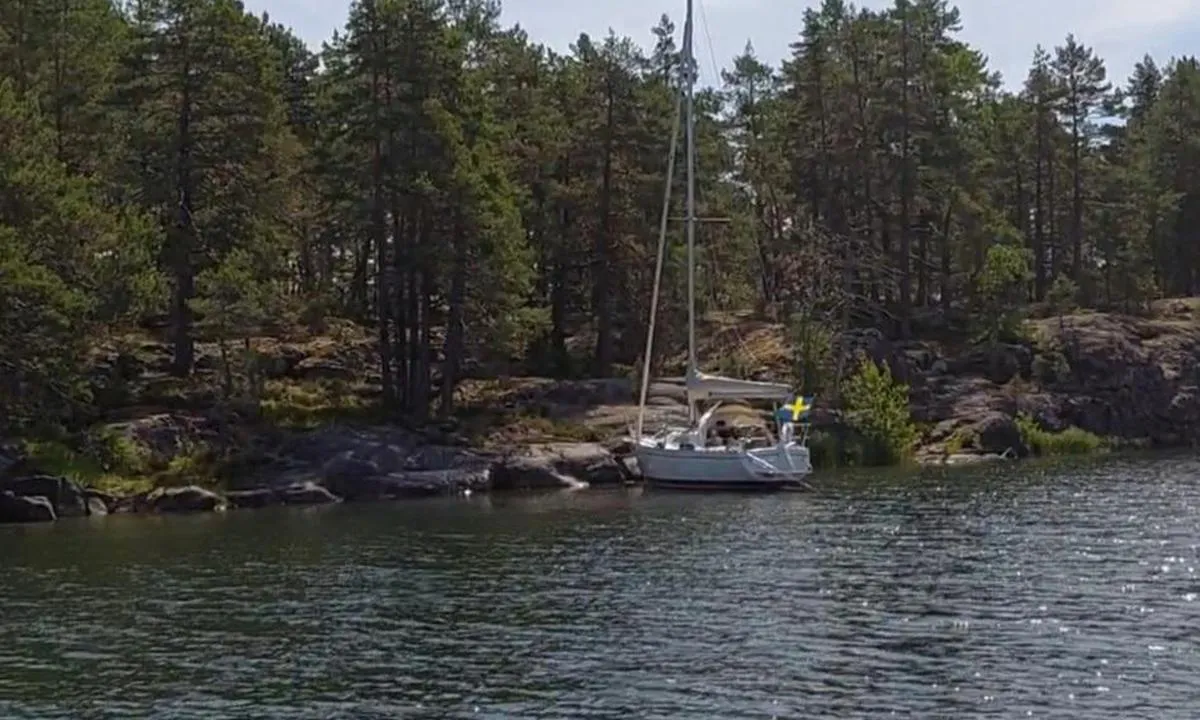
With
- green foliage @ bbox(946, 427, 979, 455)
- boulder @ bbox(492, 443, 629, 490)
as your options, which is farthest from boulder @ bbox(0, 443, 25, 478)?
green foliage @ bbox(946, 427, 979, 455)

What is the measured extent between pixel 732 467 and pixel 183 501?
1806 centimetres

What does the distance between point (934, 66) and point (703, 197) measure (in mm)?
16072

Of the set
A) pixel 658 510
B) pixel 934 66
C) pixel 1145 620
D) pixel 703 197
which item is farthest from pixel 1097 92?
pixel 1145 620

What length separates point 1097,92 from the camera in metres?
90.7

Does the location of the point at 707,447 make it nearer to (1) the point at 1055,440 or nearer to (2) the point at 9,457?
→ (1) the point at 1055,440

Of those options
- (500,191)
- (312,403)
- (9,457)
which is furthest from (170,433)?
(500,191)

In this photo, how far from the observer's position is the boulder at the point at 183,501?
168 feet

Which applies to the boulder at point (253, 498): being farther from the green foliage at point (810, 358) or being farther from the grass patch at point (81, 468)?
the green foliage at point (810, 358)

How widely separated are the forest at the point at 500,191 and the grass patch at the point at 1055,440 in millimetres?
7814

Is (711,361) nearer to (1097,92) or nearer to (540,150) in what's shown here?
(540,150)

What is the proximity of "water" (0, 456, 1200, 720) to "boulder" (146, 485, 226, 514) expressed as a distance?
110 inches

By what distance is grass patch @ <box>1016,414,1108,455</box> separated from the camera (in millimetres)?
70125

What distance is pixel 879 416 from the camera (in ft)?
215

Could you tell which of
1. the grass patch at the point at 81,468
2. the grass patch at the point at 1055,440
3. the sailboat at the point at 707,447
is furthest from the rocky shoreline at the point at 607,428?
the sailboat at the point at 707,447
